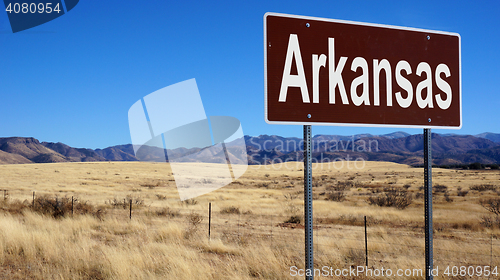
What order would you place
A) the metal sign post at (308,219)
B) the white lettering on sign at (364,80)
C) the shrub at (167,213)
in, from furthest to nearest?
1. the shrub at (167,213)
2. the white lettering on sign at (364,80)
3. the metal sign post at (308,219)

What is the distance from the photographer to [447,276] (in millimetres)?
7117

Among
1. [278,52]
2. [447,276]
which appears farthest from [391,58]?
[447,276]

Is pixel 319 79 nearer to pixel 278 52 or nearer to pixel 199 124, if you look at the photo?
pixel 278 52

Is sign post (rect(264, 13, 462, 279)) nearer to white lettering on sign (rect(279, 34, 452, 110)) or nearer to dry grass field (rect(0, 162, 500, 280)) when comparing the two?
white lettering on sign (rect(279, 34, 452, 110))

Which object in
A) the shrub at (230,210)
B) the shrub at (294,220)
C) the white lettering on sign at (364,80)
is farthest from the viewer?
the shrub at (230,210)

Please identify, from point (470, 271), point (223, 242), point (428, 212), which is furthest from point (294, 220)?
point (428, 212)

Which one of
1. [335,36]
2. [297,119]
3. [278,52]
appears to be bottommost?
[297,119]

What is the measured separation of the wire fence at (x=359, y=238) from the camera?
9211 mm

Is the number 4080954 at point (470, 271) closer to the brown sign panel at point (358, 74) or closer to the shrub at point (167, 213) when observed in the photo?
the brown sign panel at point (358, 74)

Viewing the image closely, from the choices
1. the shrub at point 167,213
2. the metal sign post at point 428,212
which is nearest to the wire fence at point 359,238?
the shrub at point 167,213

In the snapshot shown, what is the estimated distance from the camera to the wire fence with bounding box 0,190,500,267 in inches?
363

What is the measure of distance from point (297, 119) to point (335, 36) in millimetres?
939

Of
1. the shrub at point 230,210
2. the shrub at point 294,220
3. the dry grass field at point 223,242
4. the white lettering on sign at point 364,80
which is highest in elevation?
the white lettering on sign at point 364,80

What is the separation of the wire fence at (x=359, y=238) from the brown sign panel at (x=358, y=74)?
19.4 feet
